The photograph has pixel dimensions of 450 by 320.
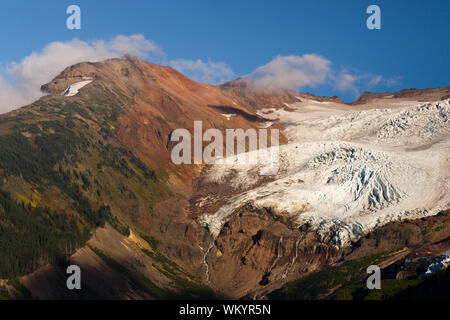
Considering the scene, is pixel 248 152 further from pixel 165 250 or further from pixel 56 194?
pixel 56 194

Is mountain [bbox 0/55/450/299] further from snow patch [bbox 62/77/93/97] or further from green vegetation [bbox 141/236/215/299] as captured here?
snow patch [bbox 62/77/93/97]

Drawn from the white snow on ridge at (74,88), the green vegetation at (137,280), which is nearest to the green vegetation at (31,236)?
the green vegetation at (137,280)

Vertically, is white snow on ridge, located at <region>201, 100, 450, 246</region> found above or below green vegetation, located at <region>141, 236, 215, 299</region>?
above

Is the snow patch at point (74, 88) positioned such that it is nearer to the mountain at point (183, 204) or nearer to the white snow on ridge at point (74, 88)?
the white snow on ridge at point (74, 88)

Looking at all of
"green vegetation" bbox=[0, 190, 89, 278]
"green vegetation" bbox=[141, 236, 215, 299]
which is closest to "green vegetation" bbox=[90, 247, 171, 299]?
"green vegetation" bbox=[141, 236, 215, 299]

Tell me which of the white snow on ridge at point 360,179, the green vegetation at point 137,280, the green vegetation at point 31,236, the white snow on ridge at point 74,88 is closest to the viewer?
the green vegetation at point 31,236

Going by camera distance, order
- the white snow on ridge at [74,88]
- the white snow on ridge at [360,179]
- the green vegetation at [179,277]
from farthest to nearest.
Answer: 1. the white snow on ridge at [74,88]
2. the white snow on ridge at [360,179]
3. the green vegetation at [179,277]
